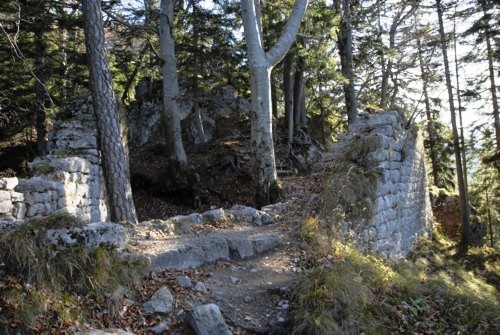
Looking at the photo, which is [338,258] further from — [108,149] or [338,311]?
[108,149]

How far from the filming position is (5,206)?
6730 mm

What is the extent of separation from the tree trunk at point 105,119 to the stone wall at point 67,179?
67 centimetres

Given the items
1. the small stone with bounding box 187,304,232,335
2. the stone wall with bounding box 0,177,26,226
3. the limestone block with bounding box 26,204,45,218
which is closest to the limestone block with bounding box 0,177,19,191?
Answer: the stone wall with bounding box 0,177,26,226

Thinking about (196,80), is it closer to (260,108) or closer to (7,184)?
(260,108)

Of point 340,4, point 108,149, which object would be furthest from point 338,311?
point 340,4

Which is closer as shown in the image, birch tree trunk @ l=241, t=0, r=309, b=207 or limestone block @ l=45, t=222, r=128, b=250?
limestone block @ l=45, t=222, r=128, b=250

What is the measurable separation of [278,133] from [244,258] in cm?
1228

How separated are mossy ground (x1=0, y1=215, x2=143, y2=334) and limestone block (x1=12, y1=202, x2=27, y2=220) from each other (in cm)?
339

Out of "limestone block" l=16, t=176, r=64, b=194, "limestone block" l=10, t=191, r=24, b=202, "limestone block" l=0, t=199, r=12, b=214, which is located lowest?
"limestone block" l=0, t=199, r=12, b=214

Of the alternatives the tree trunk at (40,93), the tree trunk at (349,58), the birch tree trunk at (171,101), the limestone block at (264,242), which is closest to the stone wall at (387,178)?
the limestone block at (264,242)

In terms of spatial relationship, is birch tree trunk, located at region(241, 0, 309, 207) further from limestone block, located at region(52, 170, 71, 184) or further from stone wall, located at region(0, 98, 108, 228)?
limestone block, located at region(52, 170, 71, 184)

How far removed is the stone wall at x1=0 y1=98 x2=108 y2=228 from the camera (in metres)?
7.23

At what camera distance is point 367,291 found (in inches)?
174

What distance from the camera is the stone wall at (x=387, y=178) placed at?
788cm
